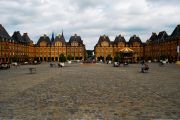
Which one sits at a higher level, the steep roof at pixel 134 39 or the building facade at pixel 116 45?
the steep roof at pixel 134 39

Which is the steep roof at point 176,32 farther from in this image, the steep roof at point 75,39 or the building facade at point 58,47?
the steep roof at point 75,39

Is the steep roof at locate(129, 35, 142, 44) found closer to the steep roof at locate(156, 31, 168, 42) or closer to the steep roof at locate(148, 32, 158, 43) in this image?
the steep roof at locate(148, 32, 158, 43)

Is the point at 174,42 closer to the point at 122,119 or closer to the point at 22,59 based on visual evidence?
the point at 22,59

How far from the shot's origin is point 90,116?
32.2ft

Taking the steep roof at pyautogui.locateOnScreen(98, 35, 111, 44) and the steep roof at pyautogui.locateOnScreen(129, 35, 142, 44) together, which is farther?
the steep roof at pyautogui.locateOnScreen(129, 35, 142, 44)

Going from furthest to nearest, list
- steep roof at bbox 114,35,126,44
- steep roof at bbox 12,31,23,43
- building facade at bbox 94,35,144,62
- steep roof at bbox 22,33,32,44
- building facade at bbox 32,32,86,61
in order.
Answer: building facade at bbox 32,32,86,61 → building facade at bbox 94,35,144,62 → steep roof at bbox 114,35,126,44 → steep roof at bbox 22,33,32,44 → steep roof at bbox 12,31,23,43

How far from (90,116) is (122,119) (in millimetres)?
1068

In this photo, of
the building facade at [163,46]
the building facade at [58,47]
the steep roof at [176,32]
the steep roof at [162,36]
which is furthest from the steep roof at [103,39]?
the steep roof at [176,32]

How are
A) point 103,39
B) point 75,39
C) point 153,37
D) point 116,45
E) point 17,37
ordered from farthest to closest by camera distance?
1. point 75,39
2. point 116,45
3. point 103,39
4. point 153,37
5. point 17,37

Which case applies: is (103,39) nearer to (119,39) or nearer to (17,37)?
(119,39)

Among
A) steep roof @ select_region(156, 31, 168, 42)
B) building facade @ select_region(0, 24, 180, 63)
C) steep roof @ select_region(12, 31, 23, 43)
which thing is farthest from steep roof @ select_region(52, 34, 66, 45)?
steep roof @ select_region(156, 31, 168, 42)

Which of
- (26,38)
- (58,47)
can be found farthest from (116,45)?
(26,38)

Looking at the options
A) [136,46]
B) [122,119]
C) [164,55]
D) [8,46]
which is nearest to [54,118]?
[122,119]

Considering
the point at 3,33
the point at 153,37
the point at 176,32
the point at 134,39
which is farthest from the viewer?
the point at 134,39
